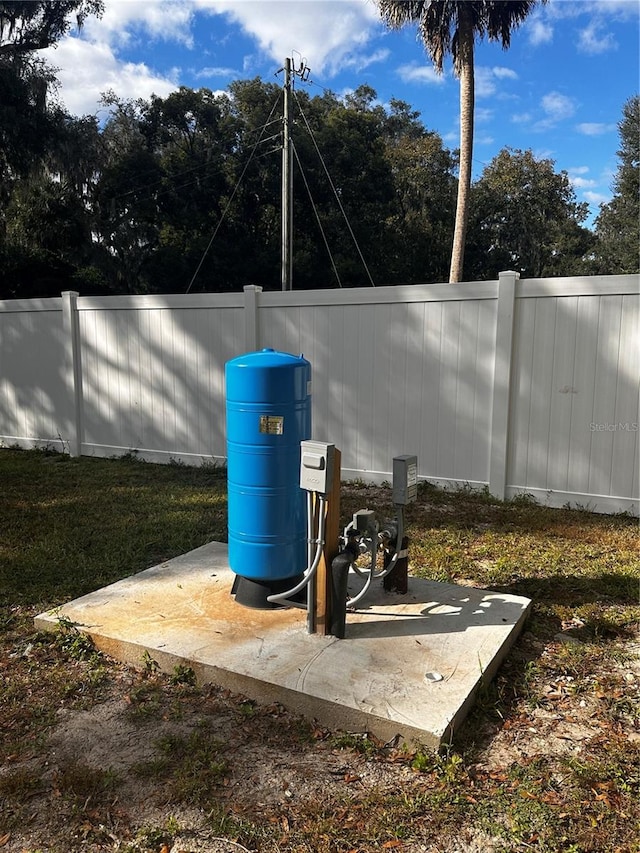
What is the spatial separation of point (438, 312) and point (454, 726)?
426 cm

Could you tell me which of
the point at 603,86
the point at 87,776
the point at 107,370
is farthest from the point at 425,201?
the point at 87,776

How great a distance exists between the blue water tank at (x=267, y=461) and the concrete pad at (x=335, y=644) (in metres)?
0.33

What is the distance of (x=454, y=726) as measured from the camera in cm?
245

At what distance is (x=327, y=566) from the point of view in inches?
121

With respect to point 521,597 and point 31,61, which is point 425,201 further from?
point 521,597

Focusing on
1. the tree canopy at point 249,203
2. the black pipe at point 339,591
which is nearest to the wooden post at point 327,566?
the black pipe at point 339,591

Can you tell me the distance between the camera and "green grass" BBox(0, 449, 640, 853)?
204 cm

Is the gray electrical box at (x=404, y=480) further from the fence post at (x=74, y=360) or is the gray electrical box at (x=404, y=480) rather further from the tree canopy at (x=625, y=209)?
the tree canopy at (x=625, y=209)

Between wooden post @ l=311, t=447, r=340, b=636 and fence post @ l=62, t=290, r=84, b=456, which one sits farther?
fence post @ l=62, t=290, r=84, b=456

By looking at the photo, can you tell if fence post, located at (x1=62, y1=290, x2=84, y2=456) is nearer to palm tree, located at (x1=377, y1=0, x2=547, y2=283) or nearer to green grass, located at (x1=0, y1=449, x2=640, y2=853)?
green grass, located at (x1=0, y1=449, x2=640, y2=853)

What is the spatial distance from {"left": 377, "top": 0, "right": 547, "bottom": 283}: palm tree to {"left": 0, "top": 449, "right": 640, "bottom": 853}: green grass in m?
11.7

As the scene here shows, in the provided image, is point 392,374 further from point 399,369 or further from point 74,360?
point 74,360

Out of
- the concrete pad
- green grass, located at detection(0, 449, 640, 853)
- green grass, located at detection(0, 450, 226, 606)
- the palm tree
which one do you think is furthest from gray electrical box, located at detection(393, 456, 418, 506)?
the palm tree

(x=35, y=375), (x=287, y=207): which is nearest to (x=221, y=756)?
(x=35, y=375)
